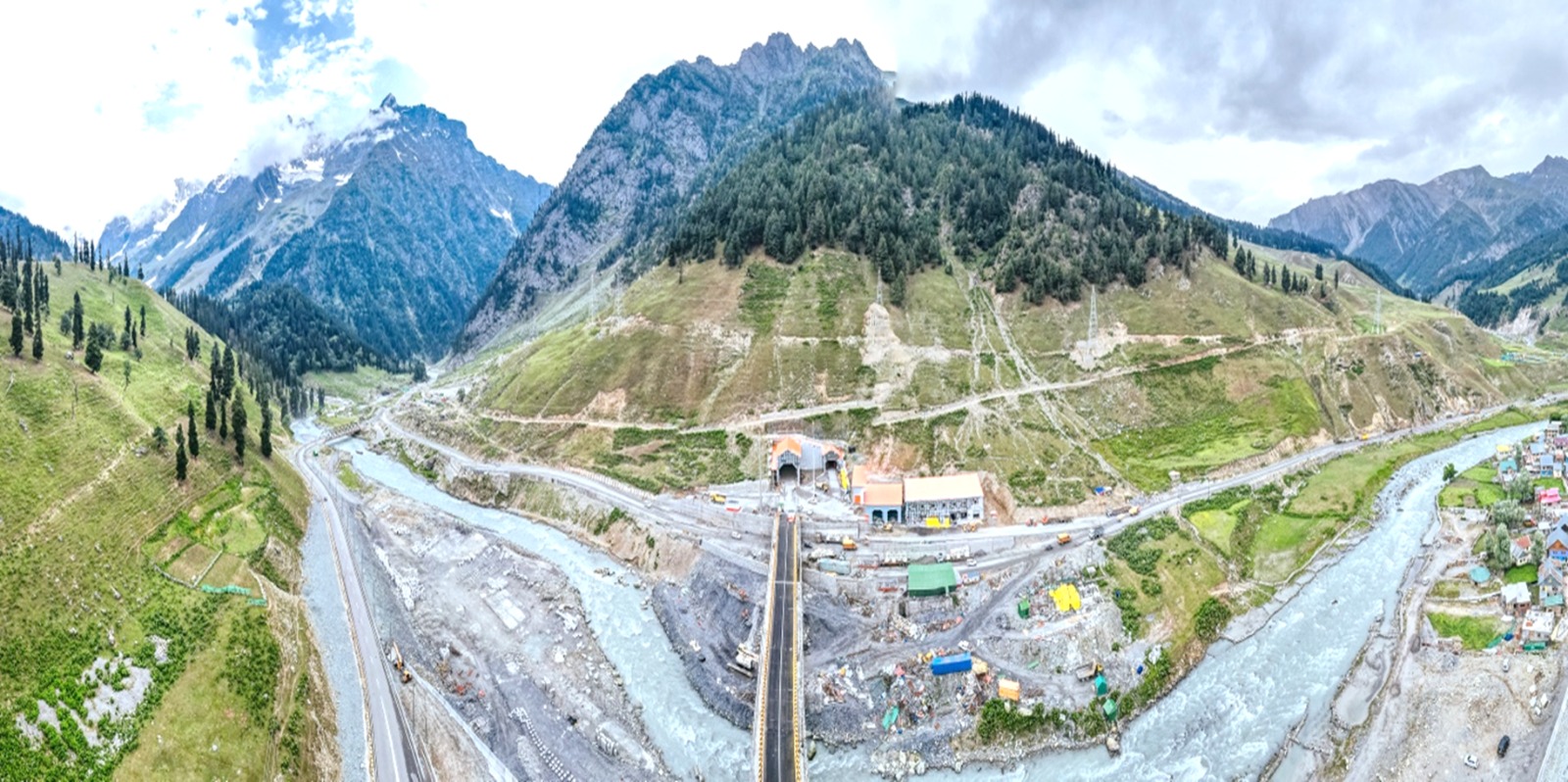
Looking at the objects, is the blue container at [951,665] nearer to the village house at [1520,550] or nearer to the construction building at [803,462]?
the construction building at [803,462]

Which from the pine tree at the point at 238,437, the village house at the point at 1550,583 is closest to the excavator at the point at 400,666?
the pine tree at the point at 238,437

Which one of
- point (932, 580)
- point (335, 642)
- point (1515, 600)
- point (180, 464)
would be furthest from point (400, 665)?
point (1515, 600)

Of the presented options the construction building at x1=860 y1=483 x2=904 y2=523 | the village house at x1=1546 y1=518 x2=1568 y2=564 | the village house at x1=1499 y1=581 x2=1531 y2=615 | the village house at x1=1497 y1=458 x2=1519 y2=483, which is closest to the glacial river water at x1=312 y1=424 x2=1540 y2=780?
the village house at x1=1499 y1=581 x2=1531 y2=615

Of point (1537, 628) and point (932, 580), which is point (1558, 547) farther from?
point (932, 580)

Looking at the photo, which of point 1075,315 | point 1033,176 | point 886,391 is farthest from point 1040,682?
point 1033,176

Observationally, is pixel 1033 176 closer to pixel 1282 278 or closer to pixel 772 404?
pixel 1282 278
